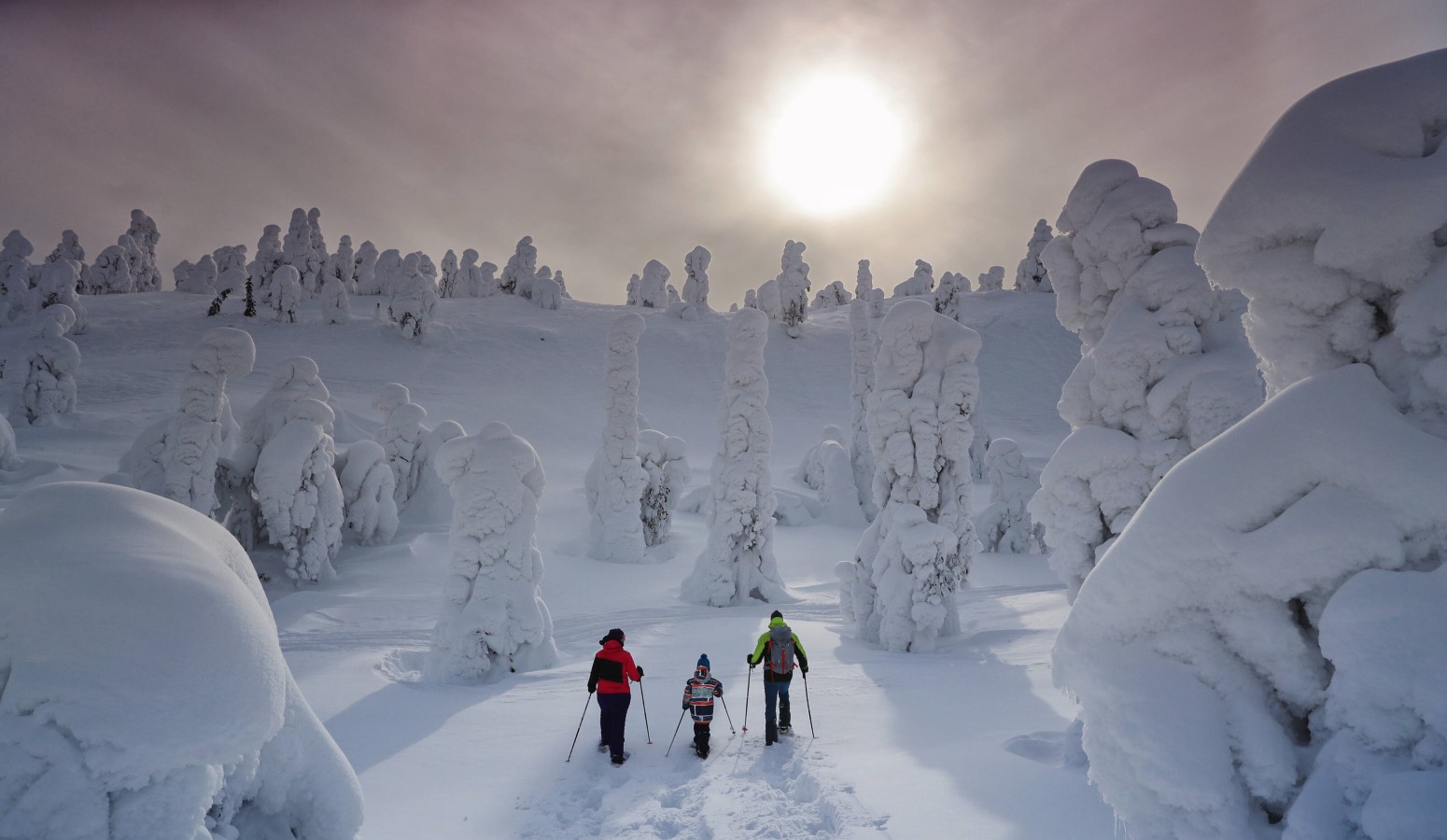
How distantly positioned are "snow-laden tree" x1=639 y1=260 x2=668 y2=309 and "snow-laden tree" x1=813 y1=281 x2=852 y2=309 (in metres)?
18.4

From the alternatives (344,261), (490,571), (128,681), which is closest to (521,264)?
(344,261)

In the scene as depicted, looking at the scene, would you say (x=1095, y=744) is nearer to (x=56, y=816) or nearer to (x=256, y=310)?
(x=56, y=816)

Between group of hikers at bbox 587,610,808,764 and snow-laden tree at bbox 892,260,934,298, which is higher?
snow-laden tree at bbox 892,260,934,298

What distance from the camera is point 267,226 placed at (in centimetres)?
5628

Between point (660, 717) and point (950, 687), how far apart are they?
11.8ft

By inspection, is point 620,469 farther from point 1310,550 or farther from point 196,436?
point 1310,550

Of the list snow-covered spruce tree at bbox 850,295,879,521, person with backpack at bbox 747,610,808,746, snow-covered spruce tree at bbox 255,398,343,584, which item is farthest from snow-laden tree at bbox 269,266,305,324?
person with backpack at bbox 747,610,808,746

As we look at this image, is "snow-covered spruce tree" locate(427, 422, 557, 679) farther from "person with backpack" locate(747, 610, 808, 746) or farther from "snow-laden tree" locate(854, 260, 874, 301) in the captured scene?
"snow-laden tree" locate(854, 260, 874, 301)

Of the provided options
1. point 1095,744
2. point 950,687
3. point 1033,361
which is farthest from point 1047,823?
point 1033,361

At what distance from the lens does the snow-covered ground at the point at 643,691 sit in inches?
220

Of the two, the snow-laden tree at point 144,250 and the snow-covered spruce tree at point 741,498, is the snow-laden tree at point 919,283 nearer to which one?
the snow-covered spruce tree at point 741,498

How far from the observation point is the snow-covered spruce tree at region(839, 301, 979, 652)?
11242 millimetres

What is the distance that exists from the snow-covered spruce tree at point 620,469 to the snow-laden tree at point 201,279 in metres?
51.1

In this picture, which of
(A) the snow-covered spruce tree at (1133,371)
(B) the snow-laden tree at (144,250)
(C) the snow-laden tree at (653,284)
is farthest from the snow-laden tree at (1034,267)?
(B) the snow-laden tree at (144,250)
